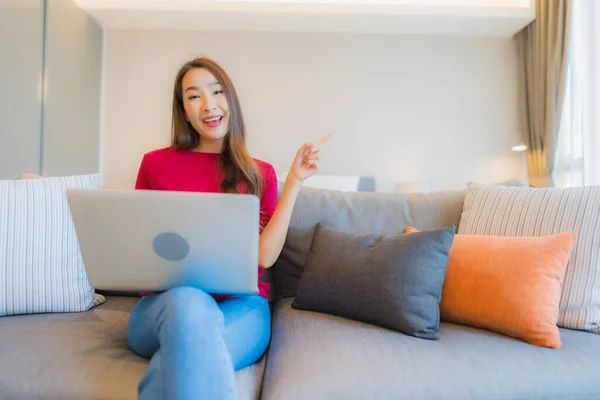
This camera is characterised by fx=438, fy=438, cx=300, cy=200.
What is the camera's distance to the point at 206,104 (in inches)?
53.2

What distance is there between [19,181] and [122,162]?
7.77 feet

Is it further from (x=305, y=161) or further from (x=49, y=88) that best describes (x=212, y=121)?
(x=49, y=88)

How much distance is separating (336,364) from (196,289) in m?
0.34

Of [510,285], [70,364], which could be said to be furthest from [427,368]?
[70,364]

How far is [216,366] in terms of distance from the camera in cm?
78

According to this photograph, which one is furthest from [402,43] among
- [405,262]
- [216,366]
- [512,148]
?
[216,366]

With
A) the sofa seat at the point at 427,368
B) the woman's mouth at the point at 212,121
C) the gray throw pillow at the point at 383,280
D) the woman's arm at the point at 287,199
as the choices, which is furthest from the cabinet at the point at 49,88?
the sofa seat at the point at 427,368

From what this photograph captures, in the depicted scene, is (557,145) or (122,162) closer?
(557,145)

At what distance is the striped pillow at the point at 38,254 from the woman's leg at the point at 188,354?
54 cm

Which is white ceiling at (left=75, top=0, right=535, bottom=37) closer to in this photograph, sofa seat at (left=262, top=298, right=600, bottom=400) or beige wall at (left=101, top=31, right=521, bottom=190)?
beige wall at (left=101, top=31, right=521, bottom=190)

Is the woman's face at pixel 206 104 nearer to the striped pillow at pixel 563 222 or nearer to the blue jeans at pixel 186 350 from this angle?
the blue jeans at pixel 186 350

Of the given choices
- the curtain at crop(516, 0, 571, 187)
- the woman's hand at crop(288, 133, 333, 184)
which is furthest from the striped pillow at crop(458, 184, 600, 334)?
the curtain at crop(516, 0, 571, 187)

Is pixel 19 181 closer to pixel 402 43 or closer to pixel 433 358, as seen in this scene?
pixel 433 358

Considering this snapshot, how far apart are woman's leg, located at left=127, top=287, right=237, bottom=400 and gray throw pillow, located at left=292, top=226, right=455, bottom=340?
18.5 inches
